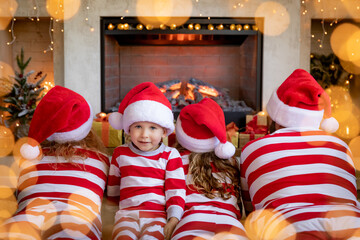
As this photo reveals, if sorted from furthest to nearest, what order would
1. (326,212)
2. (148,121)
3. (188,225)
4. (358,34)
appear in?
(358,34) → (148,121) → (188,225) → (326,212)

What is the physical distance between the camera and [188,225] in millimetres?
1506

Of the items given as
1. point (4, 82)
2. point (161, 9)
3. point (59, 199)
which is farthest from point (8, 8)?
point (59, 199)

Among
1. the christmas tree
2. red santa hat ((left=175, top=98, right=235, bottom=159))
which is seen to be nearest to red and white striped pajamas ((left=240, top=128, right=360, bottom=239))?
red santa hat ((left=175, top=98, right=235, bottom=159))

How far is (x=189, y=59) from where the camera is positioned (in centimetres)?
426

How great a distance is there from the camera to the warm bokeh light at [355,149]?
279 centimetres

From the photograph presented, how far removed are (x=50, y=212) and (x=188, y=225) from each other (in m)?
0.50

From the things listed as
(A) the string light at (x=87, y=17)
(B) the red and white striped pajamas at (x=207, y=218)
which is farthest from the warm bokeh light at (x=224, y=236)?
(A) the string light at (x=87, y=17)

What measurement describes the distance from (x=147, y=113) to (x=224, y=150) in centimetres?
35

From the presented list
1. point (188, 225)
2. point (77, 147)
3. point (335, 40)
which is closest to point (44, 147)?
point (77, 147)

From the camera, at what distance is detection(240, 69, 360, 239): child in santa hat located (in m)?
1.36

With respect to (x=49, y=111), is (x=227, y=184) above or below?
below

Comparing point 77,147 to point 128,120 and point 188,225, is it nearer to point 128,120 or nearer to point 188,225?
point 128,120

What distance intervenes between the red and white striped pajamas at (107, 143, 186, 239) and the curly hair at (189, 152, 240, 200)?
0.09m

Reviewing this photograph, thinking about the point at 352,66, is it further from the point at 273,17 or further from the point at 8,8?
the point at 8,8
